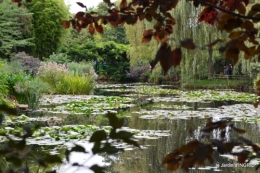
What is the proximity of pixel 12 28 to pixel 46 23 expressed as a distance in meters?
4.14

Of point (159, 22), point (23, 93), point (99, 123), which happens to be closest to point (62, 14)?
point (23, 93)

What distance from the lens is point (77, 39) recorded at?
1519 inches

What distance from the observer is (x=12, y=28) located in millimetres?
24344

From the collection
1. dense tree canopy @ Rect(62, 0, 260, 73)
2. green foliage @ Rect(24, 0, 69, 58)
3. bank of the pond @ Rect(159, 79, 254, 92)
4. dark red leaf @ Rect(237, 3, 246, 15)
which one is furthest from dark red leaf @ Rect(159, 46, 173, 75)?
green foliage @ Rect(24, 0, 69, 58)

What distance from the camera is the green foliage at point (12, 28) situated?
888 inches

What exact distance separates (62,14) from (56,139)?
2447 centimetres

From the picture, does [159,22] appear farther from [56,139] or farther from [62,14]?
[62,14]

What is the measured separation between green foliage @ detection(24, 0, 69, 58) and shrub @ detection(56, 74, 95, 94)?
14.3 metres

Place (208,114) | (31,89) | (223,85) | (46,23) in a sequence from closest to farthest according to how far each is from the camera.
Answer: (208,114), (31,89), (223,85), (46,23)

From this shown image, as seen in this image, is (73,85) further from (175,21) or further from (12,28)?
(175,21)

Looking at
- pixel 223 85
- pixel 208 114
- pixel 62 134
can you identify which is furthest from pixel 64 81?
pixel 223 85

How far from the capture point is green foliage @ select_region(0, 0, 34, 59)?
74.0 feet

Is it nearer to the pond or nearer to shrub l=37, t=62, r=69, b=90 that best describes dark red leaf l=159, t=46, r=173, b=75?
the pond

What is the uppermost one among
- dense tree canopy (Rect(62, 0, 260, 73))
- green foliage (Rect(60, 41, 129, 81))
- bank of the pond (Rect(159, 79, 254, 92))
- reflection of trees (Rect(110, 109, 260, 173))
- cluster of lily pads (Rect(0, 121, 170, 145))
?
green foliage (Rect(60, 41, 129, 81))
